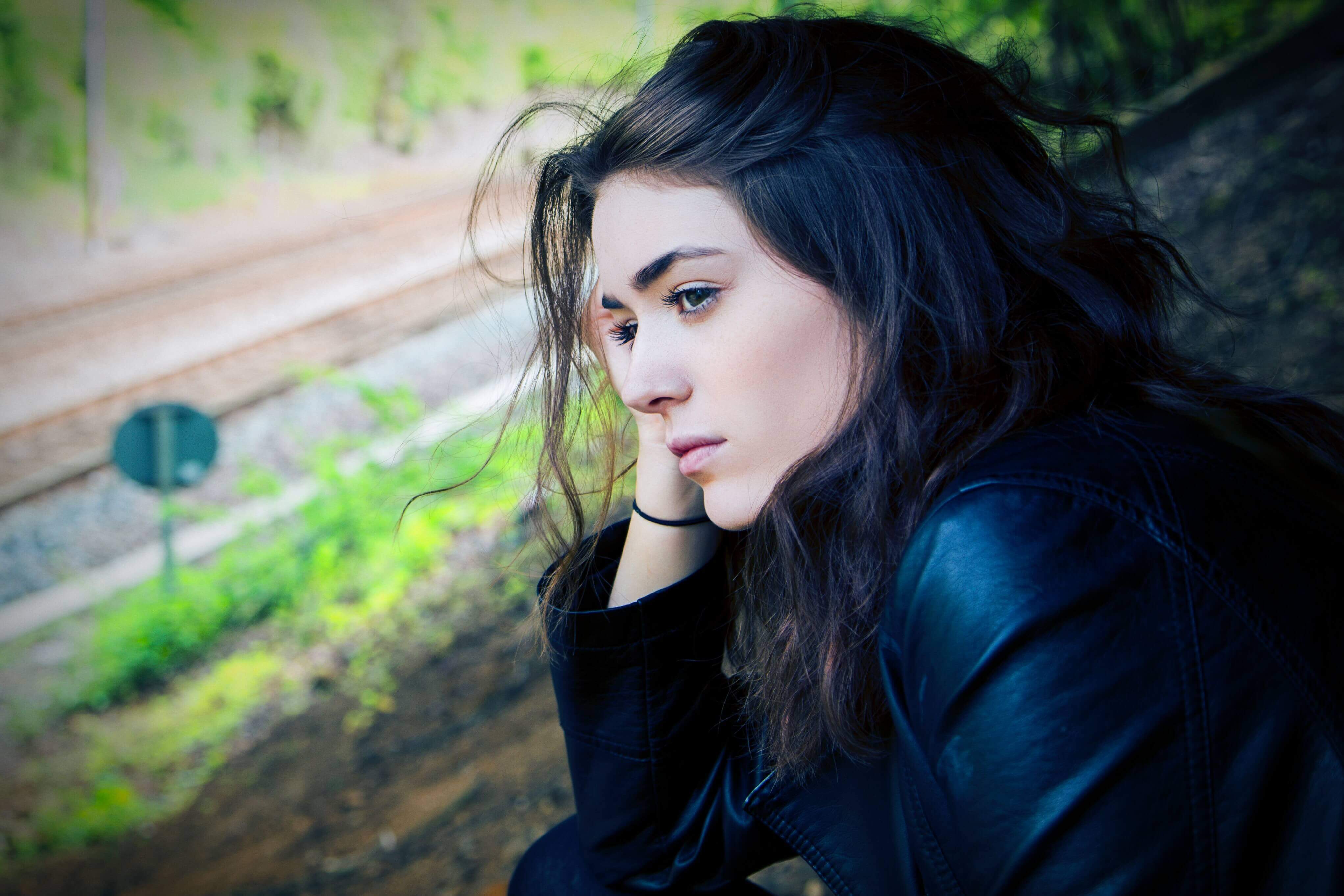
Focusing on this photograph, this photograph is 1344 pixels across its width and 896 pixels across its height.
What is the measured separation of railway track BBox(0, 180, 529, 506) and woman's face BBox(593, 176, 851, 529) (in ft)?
7.93

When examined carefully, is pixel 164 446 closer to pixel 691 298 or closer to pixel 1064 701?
pixel 691 298

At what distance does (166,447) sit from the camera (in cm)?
361

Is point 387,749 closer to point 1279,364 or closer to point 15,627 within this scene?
point 15,627

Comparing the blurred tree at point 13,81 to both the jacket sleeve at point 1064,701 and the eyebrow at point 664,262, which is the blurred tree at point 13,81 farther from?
the jacket sleeve at point 1064,701

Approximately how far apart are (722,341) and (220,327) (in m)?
4.04

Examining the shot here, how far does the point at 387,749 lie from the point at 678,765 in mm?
2177

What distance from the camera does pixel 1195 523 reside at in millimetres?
846

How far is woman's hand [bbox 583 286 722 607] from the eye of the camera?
4.62 ft

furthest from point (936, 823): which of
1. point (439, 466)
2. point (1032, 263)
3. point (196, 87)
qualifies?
point (196, 87)

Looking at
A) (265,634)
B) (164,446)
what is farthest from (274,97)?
(265,634)

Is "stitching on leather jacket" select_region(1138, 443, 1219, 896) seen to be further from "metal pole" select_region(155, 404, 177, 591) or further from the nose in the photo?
"metal pole" select_region(155, 404, 177, 591)

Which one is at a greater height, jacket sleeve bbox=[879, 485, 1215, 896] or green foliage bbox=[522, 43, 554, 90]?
green foliage bbox=[522, 43, 554, 90]

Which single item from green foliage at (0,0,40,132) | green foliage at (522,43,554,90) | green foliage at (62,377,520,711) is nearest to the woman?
green foliage at (62,377,520,711)

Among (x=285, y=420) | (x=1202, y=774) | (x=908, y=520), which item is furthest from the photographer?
(x=285, y=420)
